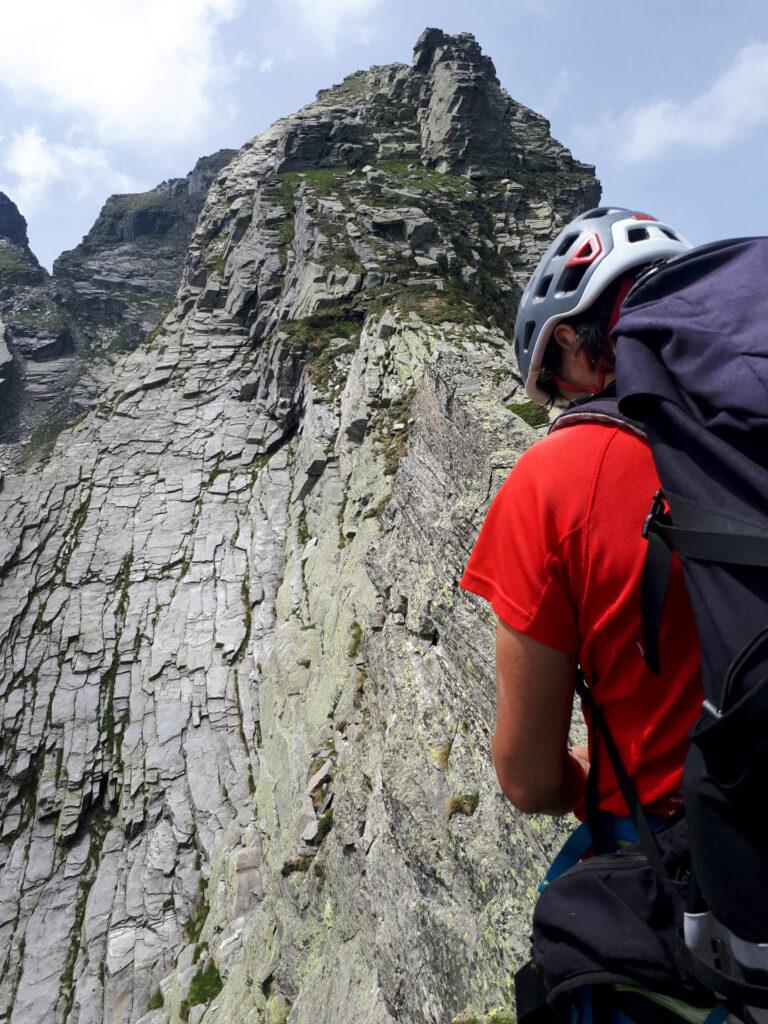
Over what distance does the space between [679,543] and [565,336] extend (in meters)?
1.88

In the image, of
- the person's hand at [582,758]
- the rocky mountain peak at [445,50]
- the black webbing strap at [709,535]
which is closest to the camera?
the black webbing strap at [709,535]

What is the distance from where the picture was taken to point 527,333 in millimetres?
3932

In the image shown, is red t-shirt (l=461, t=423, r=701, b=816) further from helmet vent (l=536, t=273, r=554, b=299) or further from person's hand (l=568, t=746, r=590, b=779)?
helmet vent (l=536, t=273, r=554, b=299)

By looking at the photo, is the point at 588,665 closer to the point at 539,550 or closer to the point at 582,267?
the point at 539,550

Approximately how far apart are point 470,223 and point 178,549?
30254 mm

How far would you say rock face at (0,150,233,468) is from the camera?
7706cm

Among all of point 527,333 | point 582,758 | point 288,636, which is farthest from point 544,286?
point 288,636

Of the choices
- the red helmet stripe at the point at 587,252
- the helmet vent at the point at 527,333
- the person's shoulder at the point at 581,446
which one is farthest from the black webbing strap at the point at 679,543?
the red helmet stripe at the point at 587,252

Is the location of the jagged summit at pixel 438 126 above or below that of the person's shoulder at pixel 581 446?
above

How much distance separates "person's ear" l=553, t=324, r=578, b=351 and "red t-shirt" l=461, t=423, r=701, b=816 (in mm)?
1197

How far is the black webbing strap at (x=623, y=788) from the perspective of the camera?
232 centimetres

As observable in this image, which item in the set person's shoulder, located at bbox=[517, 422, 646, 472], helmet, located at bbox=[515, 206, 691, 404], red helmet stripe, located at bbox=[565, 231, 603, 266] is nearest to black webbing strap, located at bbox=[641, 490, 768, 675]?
person's shoulder, located at bbox=[517, 422, 646, 472]

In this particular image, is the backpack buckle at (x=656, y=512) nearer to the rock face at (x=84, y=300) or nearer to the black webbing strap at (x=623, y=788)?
the black webbing strap at (x=623, y=788)

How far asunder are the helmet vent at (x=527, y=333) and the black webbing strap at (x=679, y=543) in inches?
76.1
